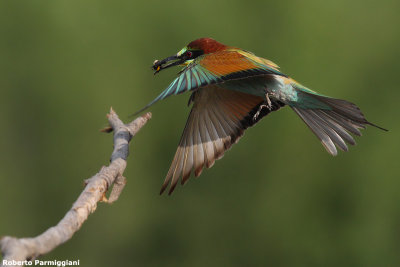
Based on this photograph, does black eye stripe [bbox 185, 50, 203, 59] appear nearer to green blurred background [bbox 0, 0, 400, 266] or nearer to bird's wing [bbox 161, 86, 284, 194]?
bird's wing [bbox 161, 86, 284, 194]

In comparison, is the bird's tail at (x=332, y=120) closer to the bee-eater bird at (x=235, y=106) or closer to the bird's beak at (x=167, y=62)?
the bee-eater bird at (x=235, y=106)

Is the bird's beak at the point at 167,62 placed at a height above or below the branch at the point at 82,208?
above

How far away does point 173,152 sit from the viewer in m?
6.75

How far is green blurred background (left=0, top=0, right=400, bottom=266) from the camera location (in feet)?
21.8

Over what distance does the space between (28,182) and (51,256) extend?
1160 mm

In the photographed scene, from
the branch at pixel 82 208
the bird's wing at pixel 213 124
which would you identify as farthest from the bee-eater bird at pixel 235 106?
the branch at pixel 82 208

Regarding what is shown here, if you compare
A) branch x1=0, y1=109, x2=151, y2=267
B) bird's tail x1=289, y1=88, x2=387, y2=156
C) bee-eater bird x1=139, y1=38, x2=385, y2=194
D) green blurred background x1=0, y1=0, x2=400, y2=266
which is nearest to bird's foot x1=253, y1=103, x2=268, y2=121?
bee-eater bird x1=139, y1=38, x2=385, y2=194

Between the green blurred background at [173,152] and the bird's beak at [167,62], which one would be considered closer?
the bird's beak at [167,62]

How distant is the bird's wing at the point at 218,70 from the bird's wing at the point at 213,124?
0.25 meters

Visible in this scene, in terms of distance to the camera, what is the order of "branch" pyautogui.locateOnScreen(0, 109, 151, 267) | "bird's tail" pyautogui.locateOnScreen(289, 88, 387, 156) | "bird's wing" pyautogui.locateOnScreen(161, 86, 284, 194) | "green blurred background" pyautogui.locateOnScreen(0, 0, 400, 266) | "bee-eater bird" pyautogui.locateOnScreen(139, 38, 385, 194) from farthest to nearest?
"green blurred background" pyautogui.locateOnScreen(0, 0, 400, 266)
"bird's wing" pyautogui.locateOnScreen(161, 86, 284, 194)
"bird's tail" pyautogui.locateOnScreen(289, 88, 387, 156)
"bee-eater bird" pyautogui.locateOnScreen(139, 38, 385, 194)
"branch" pyautogui.locateOnScreen(0, 109, 151, 267)

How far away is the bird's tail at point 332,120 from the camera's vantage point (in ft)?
9.31

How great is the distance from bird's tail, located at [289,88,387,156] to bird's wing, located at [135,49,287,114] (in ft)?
0.75

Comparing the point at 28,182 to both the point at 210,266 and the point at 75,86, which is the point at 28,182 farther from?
the point at 210,266

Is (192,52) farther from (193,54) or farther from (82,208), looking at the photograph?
(82,208)
